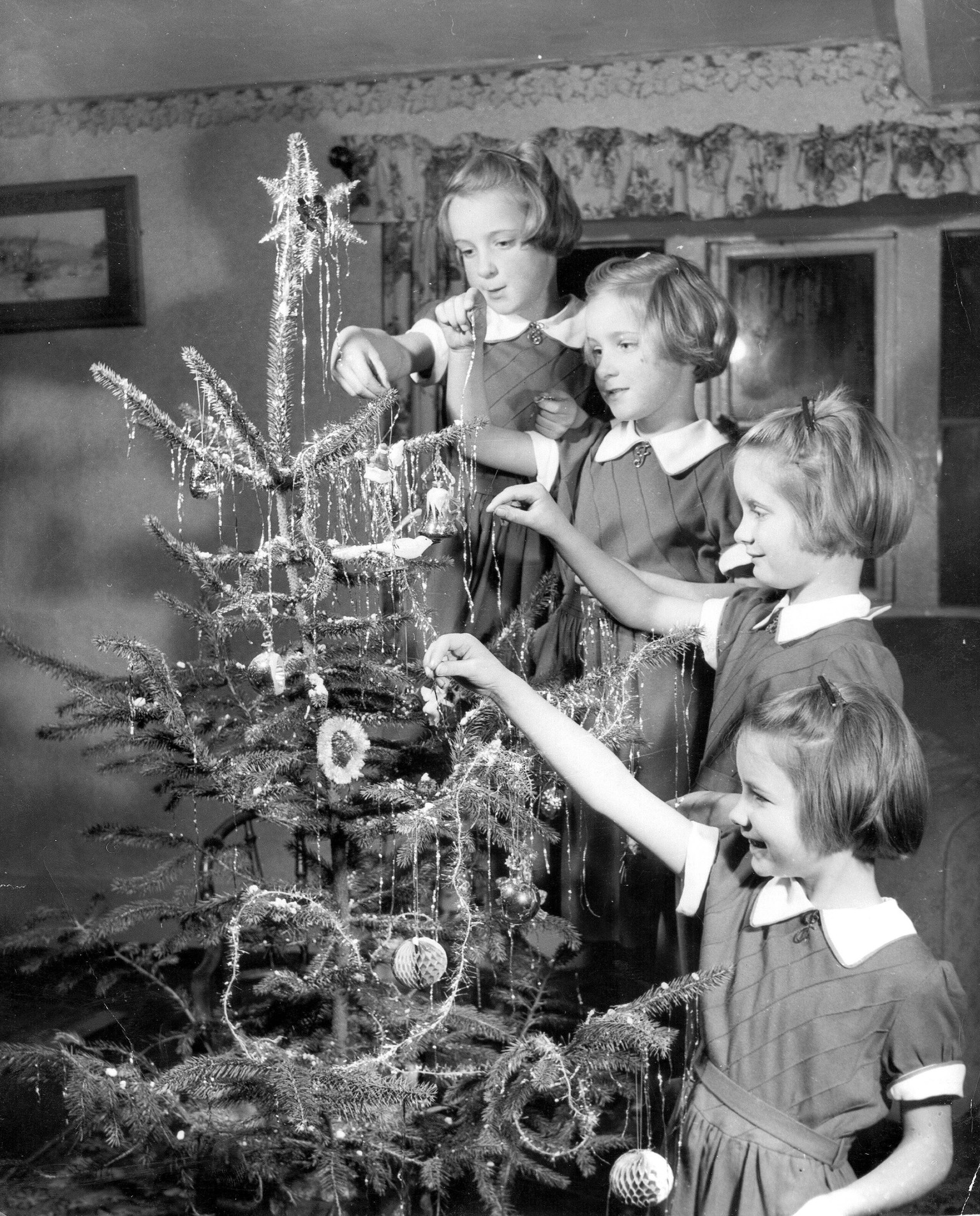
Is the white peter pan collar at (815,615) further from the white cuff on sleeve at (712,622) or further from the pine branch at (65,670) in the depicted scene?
the pine branch at (65,670)

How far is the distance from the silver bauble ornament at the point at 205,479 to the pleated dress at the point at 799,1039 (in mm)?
820

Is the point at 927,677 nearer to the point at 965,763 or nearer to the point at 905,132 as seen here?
the point at 965,763

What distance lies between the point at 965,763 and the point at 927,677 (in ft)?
0.52

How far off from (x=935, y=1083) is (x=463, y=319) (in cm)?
117

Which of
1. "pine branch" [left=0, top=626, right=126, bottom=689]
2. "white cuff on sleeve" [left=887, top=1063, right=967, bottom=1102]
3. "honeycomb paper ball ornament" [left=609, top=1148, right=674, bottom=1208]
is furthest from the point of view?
"pine branch" [left=0, top=626, right=126, bottom=689]

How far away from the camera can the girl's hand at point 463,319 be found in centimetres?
162

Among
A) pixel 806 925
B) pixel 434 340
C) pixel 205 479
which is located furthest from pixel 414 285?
pixel 806 925

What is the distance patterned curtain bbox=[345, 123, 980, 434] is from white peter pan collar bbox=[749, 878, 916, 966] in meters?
0.81

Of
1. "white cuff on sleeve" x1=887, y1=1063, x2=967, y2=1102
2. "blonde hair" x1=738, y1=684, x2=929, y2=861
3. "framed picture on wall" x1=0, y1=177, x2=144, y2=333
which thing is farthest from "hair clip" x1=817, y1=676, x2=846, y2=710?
"framed picture on wall" x1=0, y1=177, x2=144, y2=333

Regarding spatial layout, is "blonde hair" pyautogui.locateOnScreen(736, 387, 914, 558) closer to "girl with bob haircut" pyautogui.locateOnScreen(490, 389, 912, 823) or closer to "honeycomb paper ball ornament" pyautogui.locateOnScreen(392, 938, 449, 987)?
"girl with bob haircut" pyautogui.locateOnScreen(490, 389, 912, 823)

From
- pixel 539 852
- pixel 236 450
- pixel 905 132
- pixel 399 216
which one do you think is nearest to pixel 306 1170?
pixel 539 852

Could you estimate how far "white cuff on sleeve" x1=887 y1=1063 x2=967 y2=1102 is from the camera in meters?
1.32

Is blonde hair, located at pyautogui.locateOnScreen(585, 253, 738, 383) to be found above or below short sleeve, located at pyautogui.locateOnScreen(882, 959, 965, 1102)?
above

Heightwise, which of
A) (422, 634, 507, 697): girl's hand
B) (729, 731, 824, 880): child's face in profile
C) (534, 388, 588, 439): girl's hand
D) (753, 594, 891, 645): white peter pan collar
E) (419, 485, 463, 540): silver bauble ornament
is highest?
(534, 388, 588, 439): girl's hand
